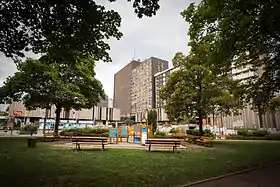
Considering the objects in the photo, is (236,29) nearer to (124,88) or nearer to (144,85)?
(144,85)

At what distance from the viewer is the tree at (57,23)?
19.4 feet

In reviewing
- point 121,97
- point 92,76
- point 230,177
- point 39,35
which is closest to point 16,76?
point 92,76

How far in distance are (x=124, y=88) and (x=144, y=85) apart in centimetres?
2532

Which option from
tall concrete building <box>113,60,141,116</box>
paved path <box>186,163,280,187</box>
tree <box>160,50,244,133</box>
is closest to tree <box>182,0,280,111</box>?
paved path <box>186,163,280,187</box>

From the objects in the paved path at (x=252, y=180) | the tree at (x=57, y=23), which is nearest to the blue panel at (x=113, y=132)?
the tree at (x=57, y=23)

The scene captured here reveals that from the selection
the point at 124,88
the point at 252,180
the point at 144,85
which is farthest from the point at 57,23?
the point at 124,88

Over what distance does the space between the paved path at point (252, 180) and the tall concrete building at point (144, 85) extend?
102m

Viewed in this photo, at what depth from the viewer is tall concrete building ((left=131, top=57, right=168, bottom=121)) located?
379 feet

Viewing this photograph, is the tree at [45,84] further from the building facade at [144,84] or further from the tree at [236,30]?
the building facade at [144,84]

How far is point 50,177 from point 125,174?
2297 millimetres

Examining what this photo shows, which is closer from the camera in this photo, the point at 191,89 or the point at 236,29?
the point at 236,29

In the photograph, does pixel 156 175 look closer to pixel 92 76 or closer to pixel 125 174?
pixel 125 174

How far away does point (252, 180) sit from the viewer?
6.10 meters

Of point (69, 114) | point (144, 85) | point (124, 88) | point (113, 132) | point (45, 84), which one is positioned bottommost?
point (113, 132)
